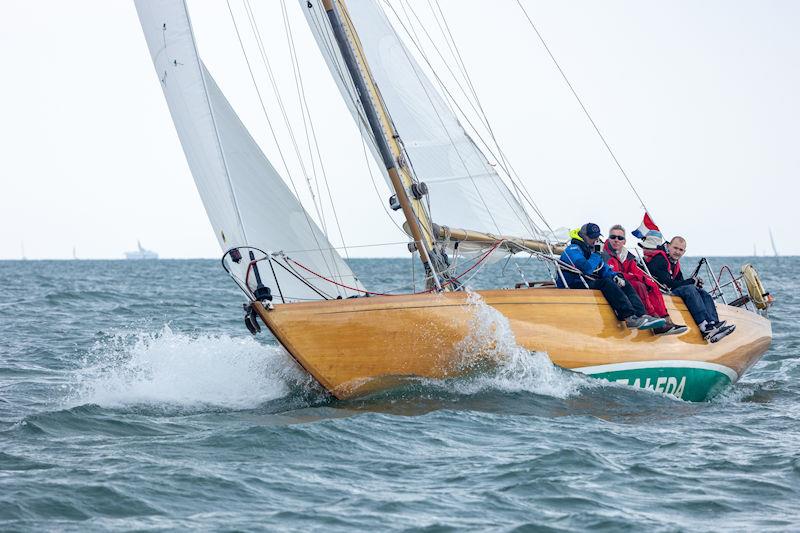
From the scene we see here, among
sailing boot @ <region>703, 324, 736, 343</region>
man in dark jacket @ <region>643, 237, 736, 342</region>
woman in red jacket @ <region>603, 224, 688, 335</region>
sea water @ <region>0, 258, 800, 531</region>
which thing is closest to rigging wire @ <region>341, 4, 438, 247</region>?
sea water @ <region>0, 258, 800, 531</region>

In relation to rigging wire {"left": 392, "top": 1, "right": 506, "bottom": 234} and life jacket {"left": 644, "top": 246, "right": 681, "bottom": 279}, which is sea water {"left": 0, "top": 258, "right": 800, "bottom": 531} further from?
rigging wire {"left": 392, "top": 1, "right": 506, "bottom": 234}

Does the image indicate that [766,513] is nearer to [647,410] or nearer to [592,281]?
[647,410]

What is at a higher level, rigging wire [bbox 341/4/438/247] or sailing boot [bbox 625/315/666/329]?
rigging wire [bbox 341/4/438/247]

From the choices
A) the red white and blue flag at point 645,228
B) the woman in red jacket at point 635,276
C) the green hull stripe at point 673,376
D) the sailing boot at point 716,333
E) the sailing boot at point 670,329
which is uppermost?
the red white and blue flag at point 645,228

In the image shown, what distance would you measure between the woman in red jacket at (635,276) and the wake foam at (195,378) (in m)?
3.12

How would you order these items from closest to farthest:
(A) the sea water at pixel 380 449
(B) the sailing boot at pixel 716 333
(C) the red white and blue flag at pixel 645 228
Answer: (A) the sea water at pixel 380 449 < (B) the sailing boot at pixel 716 333 < (C) the red white and blue flag at pixel 645 228

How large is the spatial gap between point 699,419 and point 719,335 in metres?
1.76

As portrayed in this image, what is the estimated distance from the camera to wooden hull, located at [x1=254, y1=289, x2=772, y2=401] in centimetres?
855

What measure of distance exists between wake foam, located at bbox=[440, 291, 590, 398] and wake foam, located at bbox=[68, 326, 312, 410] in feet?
4.65

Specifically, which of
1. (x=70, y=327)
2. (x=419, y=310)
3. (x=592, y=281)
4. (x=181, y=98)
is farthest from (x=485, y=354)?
(x=70, y=327)

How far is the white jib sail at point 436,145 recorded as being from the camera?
10883mm

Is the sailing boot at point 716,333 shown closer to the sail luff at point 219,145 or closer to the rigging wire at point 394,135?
the rigging wire at point 394,135

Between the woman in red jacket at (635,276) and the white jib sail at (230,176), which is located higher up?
the white jib sail at (230,176)

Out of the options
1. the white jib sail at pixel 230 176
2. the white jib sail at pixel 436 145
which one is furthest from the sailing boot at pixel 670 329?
the white jib sail at pixel 230 176
